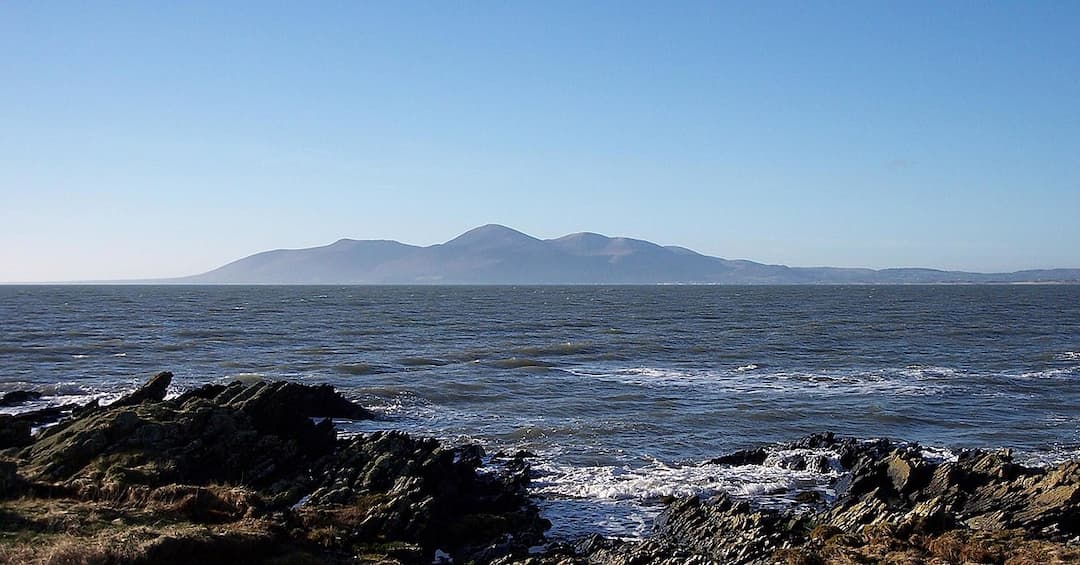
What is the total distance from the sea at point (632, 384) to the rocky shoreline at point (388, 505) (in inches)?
76.0

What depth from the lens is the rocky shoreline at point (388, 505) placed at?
53.1 ft

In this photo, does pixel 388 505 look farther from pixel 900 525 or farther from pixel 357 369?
pixel 357 369

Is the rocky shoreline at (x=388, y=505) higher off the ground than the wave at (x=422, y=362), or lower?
higher

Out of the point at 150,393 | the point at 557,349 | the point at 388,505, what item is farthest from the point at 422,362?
the point at 388,505

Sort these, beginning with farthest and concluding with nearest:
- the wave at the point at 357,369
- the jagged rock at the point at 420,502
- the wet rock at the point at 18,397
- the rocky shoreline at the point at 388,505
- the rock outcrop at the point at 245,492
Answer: the wave at the point at 357,369, the wet rock at the point at 18,397, the jagged rock at the point at 420,502, the rocky shoreline at the point at 388,505, the rock outcrop at the point at 245,492

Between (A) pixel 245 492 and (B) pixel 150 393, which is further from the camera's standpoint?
(B) pixel 150 393

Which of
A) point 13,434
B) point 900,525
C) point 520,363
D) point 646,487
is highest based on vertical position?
point 13,434

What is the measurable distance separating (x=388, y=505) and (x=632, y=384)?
2973cm

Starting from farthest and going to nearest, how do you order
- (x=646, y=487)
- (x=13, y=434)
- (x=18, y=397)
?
(x=18, y=397)
(x=13, y=434)
(x=646, y=487)

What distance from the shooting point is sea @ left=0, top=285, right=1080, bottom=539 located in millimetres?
27906

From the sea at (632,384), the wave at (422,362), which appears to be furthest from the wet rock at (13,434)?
the wave at (422,362)

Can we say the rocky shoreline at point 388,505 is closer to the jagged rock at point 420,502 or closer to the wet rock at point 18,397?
the jagged rock at point 420,502

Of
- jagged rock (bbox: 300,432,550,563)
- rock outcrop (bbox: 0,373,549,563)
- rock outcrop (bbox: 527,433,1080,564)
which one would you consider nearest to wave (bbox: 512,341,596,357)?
rock outcrop (bbox: 0,373,549,563)

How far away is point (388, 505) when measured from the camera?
19891 mm
